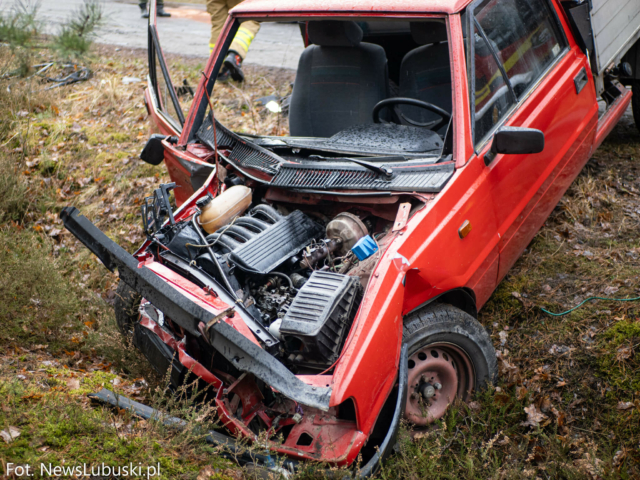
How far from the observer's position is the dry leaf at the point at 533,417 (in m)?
2.71

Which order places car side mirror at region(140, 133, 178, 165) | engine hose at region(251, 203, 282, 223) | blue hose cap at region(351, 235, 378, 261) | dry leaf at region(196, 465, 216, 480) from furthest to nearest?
1. car side mirror at region(140, 133, 178, 165)
2. engine hose at region(251, 203, 282, 223)
3. blue hose cap at region(351, 235, 378, 261)
4. dry leaf at region(196, 465, 216, 480)

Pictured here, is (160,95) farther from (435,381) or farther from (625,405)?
(625,405)

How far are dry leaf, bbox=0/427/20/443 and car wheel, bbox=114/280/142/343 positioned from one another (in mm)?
981

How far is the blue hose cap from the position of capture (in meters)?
2.51

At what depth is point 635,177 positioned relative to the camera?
4383mm

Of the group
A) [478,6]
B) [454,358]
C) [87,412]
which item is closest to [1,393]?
[87,412]

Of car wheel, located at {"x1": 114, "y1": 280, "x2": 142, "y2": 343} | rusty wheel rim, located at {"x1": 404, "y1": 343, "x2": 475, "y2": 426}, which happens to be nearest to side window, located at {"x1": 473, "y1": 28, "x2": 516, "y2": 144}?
rusty wheel rim, located at {"x1": 404, "y1": 343, "x2": 475, "y2": 426}

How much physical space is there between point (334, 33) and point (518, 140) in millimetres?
1792

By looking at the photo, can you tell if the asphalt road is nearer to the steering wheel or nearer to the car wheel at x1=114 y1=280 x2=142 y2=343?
the steering wheel

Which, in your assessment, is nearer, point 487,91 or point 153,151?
point 487,91

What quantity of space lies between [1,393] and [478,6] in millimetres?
3171

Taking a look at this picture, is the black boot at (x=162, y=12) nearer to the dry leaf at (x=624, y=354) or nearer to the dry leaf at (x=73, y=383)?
the dry leaf at (x=73, y=383)

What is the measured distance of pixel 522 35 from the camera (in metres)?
3.25

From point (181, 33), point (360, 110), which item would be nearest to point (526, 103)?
point (360, 110)
